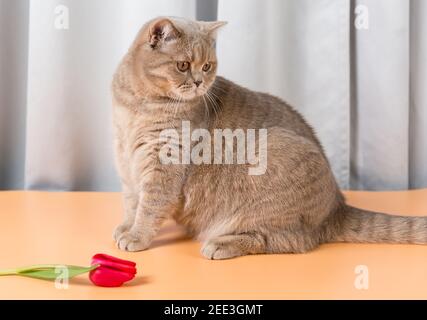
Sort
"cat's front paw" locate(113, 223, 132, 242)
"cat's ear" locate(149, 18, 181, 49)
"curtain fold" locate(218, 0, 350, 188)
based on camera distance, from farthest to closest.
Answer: "curtain fold" locate(218, 0, 350, 188) < "cat's front paw" locate(113, 223, 132, 242) < "cat's ear" locate(149, 18, 181, 49)

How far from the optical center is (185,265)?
4.85 feet

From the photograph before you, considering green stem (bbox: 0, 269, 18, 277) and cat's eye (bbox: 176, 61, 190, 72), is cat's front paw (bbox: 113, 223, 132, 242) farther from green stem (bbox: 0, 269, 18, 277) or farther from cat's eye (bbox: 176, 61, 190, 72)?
cat's eye (bbox: 176, 61, 190, 72)

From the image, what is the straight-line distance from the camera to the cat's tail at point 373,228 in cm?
163

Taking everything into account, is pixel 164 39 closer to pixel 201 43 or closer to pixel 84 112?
pixel 201 43

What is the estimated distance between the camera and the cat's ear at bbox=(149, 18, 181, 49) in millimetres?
1514

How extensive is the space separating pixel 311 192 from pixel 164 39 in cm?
52

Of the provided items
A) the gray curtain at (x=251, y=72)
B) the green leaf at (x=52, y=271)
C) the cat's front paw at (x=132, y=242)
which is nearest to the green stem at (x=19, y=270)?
the green leaf at (x=52, y=271)

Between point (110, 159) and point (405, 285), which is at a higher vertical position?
point (110, 159)

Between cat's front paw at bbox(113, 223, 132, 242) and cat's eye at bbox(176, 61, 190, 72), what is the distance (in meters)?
0.44

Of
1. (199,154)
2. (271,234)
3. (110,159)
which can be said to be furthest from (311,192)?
(110,159)

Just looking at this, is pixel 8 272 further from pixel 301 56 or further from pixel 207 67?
pixel 301 56

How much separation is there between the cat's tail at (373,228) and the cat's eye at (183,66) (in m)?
0.55

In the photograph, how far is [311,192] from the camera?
159cm

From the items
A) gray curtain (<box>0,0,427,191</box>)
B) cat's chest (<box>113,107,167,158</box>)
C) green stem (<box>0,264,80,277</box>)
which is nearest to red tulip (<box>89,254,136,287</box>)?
green stem (<box>0,264,80,277</box>)
